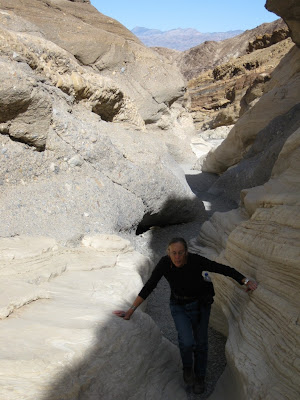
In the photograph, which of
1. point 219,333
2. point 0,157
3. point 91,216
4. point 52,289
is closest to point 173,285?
point 52,289

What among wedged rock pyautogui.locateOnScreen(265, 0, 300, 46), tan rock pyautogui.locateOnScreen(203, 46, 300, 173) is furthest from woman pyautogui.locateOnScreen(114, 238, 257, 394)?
wedged rock pyautogui.locateOnScreen(265, 0, 300, 46)

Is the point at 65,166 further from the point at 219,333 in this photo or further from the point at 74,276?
the point at 219,333

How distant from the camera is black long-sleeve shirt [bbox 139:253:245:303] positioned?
2635 mm

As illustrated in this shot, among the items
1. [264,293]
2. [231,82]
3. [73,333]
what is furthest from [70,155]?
[231,82]

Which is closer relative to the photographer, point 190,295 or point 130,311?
point 190,295

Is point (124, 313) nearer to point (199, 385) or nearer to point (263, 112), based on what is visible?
point (199, 385)

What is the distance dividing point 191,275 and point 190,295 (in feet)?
0.46

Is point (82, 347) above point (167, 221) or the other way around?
above

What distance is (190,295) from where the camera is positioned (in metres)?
2.67

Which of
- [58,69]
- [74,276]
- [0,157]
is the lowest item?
[74,276]

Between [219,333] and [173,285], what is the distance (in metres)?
1.26

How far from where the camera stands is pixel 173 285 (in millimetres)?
2691

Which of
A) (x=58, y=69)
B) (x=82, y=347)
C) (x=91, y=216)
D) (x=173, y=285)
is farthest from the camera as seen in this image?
(x=58, y=69)

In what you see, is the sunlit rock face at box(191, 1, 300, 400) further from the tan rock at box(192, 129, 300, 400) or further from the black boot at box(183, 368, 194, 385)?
the black boot at box(183, 368, 194, 385)
